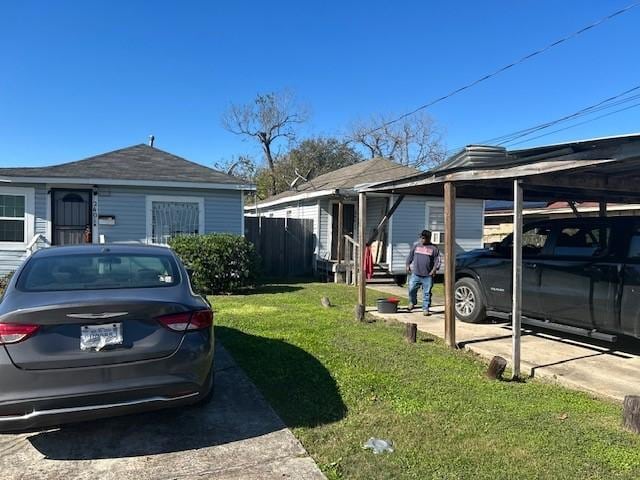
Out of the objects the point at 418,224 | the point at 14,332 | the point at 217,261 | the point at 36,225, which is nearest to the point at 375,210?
the point at 418,224

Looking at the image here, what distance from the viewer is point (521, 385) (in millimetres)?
5090

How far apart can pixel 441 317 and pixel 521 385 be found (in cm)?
373

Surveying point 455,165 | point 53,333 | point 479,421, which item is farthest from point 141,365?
point 455,165

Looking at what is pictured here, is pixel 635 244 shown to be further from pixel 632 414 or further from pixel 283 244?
pixel 283 244

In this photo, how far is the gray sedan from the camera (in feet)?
10.5

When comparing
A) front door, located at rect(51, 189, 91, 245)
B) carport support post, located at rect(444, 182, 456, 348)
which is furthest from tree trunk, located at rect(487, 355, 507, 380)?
front door, located at rect(51, 189, 91, 245)

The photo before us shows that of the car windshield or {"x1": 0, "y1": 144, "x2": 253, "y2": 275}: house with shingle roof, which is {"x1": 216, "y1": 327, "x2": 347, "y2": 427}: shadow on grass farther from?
{"x1": 0, "y1": 144, "x2": 253, "y2": 275}: house with shingle roof

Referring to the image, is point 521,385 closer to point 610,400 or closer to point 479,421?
point 610,400

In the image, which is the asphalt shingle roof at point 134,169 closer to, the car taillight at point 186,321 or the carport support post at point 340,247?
the carport support post at point 340,247

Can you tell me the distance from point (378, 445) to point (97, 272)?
2729 millimetres

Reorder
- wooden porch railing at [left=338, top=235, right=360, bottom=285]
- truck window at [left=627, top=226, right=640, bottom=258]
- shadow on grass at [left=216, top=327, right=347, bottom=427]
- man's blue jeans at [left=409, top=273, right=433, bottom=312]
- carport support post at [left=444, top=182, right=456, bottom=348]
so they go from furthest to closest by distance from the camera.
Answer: wooden porch railing at [left=338, top=235, right=360, bottom=285] < man's blue jeans at [left=409, top=273, right=433, bottom=312] < carport support post at [left=444, top=182, right=456, bottom=348] < truck window at [left=627, top=226, right=640, bottom=258] < shadow on grass at [left=216, top=327, right=347, bottom=427]

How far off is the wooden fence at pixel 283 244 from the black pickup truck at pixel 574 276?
967cm

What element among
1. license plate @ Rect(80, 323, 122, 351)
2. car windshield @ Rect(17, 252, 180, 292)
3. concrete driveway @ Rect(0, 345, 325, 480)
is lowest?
concrete driveway @ Rect(0, 345, 325, 480)

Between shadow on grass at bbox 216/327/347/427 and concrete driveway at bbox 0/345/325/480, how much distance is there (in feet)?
0.75
